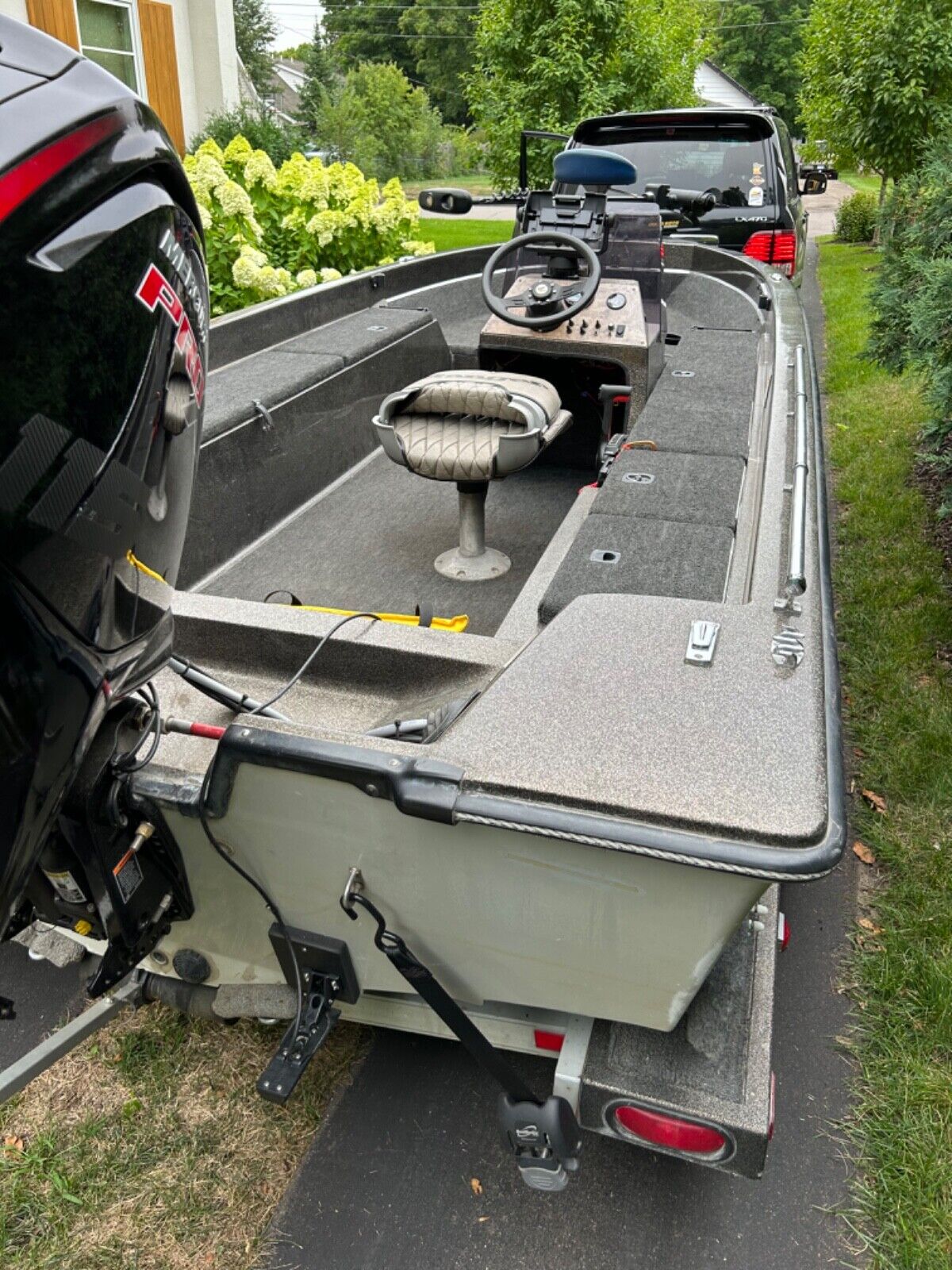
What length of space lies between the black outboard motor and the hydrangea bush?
4.24 m

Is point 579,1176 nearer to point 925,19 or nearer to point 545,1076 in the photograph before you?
point 545,1076

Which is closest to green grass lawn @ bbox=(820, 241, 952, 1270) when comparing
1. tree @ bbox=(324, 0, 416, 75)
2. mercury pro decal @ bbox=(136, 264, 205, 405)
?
mercury pro decal @ bbox=(136, 264, 205, 405)

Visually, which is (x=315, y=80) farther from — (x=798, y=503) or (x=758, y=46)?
(x=798, y=503)

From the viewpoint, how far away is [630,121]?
5.77m

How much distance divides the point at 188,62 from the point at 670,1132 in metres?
13.7

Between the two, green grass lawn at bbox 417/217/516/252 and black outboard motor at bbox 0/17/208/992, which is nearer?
black outboard motor at bbox 0/17/208/992

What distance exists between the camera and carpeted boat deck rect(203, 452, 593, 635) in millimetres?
3030

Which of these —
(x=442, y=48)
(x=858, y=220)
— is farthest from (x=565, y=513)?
(x=442, y=48)

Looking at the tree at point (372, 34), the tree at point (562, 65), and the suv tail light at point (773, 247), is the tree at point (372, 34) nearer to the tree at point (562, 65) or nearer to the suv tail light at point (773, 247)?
the tree at point (562, 65)

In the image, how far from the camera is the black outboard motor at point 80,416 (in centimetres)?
100

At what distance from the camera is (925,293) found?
4148mm

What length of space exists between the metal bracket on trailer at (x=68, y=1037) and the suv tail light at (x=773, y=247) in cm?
548

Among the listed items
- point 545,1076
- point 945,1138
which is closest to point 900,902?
point 945,1138

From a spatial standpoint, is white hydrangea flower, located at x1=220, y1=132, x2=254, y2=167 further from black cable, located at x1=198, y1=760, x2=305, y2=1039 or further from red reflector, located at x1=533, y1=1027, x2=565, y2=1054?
red reflector, located at x1=533, y1=1027, x2=565, y2=1054
